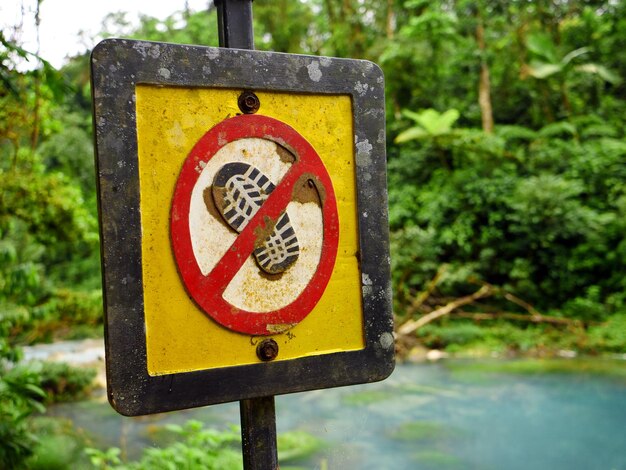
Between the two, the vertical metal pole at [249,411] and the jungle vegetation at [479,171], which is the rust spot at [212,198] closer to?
the vertical metal pole at [249,411]

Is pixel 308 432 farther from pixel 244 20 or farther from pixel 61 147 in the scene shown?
pixel 61 147

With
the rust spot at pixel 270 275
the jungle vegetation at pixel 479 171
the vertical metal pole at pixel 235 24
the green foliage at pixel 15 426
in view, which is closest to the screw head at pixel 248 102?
the vertical metal pole at pixel 235 24

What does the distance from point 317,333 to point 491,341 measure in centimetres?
608

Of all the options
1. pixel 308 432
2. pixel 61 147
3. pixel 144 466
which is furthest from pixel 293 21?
pixel 144 466

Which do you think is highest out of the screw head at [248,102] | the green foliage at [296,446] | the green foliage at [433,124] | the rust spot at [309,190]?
the green foliage at [433,124]

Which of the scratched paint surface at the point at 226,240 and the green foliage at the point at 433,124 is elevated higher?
the green foliage at the point at 433,124

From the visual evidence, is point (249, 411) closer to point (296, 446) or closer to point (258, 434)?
point (258, 434)

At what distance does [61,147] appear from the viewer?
9227 mm

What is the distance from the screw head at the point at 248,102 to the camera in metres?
1.12

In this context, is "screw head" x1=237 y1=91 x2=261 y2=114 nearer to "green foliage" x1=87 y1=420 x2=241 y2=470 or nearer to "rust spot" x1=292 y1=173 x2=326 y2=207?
"rust spot" x1=292 y1=173 x2=326 y2=207

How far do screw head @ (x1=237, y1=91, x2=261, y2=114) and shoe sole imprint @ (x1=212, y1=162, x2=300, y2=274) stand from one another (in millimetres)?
100

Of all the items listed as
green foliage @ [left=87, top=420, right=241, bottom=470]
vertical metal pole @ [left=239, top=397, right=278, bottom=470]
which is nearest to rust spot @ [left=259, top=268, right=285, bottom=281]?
vertical metal pole @ [left=239, top=397, right=278, bottom=470]

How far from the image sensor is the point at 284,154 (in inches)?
44.8

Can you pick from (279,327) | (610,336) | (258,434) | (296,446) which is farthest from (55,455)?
(610,336)
